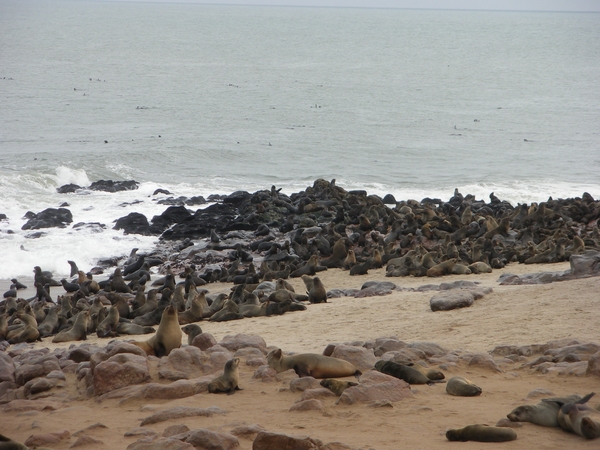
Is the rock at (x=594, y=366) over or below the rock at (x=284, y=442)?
over

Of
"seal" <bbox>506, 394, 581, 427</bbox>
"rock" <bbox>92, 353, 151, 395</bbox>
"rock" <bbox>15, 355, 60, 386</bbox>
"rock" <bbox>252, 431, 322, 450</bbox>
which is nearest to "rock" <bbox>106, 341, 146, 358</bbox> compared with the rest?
"rock" <bbox>92, 353, 151, 395</bbox>

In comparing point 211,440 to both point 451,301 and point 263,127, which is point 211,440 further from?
point 263,127

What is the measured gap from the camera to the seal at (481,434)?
5.06 metres

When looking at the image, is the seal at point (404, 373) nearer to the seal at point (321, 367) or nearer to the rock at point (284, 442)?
the seal at point (321, 367)

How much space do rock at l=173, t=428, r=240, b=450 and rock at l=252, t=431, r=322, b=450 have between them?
0.27 metres

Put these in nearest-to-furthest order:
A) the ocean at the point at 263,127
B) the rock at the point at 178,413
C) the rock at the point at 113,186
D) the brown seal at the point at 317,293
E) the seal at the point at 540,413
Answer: the seal at the point at 540,413 → the rock at the point at 178,413 → the brown seal at the point at 317,293 → the rock at the point at 113,186 → the ocean at the point at 263,127

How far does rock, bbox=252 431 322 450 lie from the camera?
4.97 meters

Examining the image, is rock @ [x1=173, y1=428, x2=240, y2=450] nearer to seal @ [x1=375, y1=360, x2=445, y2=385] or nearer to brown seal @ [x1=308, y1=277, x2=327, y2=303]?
seal @ [x1=375, y1=360, x2=445, y2=385]

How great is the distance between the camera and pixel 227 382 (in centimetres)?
684

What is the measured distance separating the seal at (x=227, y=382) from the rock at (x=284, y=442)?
1.78 meters

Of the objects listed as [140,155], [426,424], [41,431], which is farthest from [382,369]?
[140,155]

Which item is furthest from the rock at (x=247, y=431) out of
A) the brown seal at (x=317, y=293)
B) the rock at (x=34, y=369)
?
the brown seal at (x=317, y=293)

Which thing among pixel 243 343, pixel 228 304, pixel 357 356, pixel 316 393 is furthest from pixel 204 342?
pixel 228 304

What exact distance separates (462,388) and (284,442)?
205cm
